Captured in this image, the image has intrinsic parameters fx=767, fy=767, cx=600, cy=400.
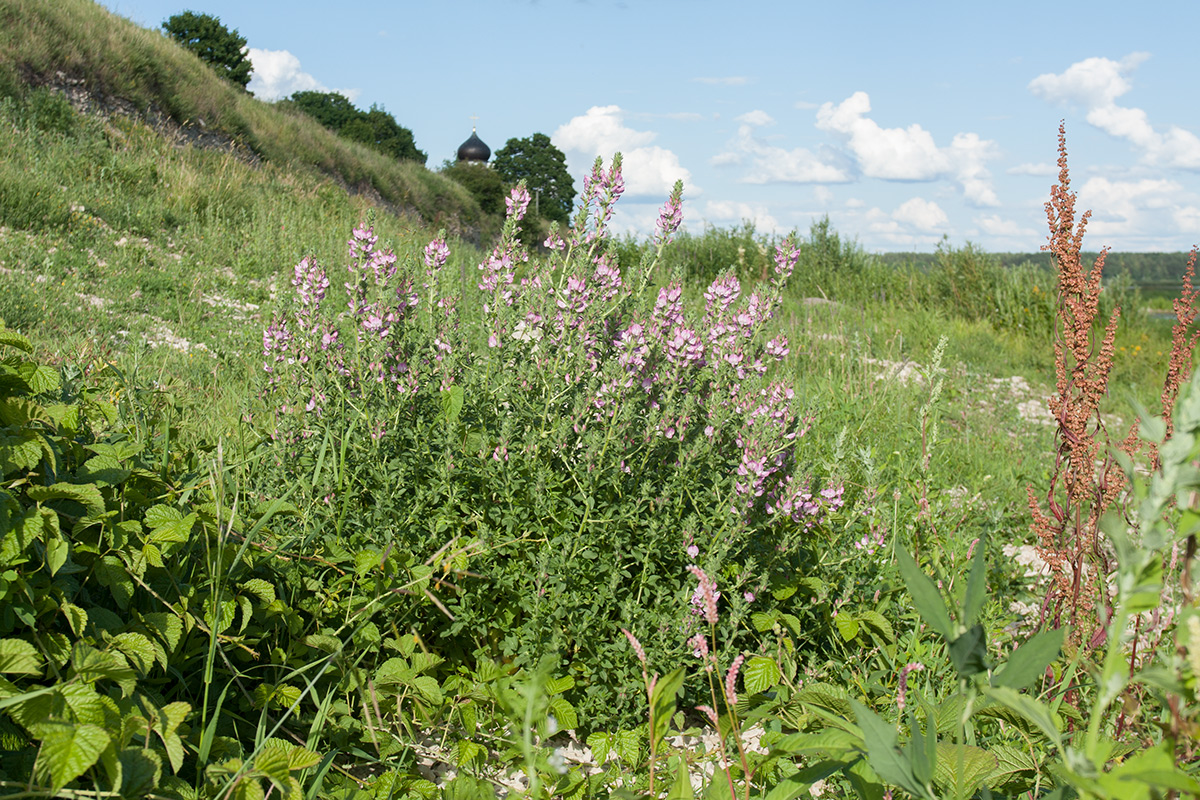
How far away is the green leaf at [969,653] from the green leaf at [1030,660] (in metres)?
0.04

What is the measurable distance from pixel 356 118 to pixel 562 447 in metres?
57.9

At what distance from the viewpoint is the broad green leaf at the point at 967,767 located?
1.42 meters

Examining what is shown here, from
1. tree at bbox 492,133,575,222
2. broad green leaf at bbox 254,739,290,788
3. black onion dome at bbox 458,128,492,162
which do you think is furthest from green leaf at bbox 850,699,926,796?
black onion dome at bbox 458,128,492,162

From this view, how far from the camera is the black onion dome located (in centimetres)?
7425

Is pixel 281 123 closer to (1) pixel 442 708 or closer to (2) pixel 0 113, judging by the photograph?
(2) pixel 0 113

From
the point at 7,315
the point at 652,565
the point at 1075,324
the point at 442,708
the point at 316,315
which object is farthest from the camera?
the point at 7,315

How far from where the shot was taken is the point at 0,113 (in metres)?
9.64

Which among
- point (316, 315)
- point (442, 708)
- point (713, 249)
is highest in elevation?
point (713, 249)

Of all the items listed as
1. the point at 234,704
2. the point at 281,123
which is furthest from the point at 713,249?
the point at 234,704

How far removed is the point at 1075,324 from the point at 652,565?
4.78 ft

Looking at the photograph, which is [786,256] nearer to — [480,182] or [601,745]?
[601,745]

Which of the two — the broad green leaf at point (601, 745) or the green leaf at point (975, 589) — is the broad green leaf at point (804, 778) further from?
the broad green leaf at point (601, 745)

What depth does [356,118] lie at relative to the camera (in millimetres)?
54250

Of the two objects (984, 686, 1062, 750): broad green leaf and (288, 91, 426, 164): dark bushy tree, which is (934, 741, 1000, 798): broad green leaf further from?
(288, 91, 426, 164): dark bushy tree
